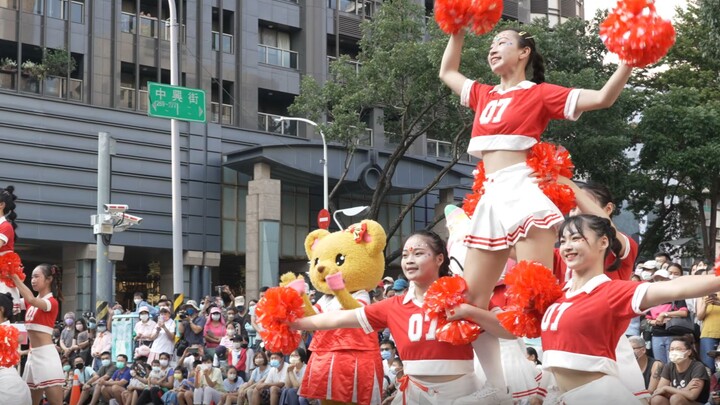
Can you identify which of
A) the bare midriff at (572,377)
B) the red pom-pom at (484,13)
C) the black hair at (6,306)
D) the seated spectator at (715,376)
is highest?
the red pom-pom at (484,13)

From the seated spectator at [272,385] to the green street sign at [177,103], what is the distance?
552cm

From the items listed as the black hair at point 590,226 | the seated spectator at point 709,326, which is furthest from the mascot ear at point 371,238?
the seated spectator at point 709,326

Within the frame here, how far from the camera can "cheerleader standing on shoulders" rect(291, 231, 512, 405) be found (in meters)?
5.92

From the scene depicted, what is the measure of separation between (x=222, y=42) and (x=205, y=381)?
60.9 feet

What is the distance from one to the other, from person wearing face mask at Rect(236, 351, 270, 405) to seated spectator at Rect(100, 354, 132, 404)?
2623mm

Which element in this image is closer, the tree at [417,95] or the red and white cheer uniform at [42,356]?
the red and white cheer uniform at [42,356]

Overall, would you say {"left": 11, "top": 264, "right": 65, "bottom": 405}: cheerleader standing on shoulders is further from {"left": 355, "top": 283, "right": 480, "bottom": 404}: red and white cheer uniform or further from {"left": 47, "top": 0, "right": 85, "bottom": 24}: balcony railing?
{"left": 47, "top": 0, "right": 85, "bottom": 24}: balcony railing

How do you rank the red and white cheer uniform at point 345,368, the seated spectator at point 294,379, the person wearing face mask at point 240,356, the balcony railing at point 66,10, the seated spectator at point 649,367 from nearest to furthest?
the red and white cheer uniform at point 345,368, the seated spectator at point 649,367, the seated spectator at point 294,379, the person wearing face mask at point 240,356, the balcony railing at point 66,10

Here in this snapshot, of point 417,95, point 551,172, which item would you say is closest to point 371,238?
point 551,172

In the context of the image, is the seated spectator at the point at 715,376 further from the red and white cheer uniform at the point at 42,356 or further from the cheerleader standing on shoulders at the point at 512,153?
the red and white cheer uniform at the point at 42,356

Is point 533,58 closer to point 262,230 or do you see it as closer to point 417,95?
point 417,95

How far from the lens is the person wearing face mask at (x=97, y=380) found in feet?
54.8

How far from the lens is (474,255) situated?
5867 millimetres

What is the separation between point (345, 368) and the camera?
7.91 m
